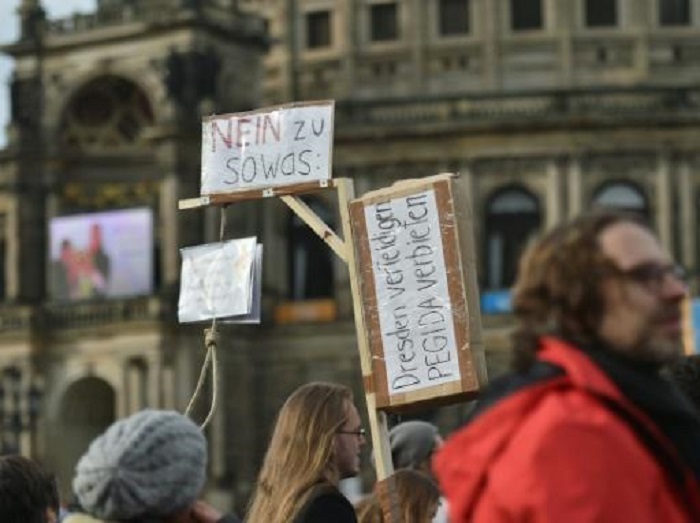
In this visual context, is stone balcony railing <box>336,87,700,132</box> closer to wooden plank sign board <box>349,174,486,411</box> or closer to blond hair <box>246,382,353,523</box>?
wooden plank sign board <box>349,174,486,411</box>

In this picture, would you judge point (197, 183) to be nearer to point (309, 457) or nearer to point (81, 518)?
point (309, 457)

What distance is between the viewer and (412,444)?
10.9 m

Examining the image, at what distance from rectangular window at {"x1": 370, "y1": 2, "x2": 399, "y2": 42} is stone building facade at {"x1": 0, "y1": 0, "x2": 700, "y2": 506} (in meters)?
2.73

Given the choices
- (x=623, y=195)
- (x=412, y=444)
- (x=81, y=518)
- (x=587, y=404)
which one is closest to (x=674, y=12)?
(x=623, y=195)

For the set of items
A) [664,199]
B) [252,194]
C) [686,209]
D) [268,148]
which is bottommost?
[252,194]

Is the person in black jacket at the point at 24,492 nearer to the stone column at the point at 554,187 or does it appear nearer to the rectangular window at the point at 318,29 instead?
the stone column at the point at 554,187

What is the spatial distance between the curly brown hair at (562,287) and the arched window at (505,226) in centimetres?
4775

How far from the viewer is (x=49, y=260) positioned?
176ft

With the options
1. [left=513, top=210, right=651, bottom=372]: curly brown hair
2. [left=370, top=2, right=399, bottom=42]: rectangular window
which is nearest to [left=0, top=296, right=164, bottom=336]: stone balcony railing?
[left=370, top=2, right=399, bottom=42]: rectangular window

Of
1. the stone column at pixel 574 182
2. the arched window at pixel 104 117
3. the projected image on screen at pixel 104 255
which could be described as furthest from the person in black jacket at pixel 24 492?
the arched window at pixel 104 117

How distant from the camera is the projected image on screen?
52375mm

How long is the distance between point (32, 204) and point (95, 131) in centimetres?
235

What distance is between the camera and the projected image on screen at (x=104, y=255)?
172 ft

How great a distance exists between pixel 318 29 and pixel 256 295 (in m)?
48.4
